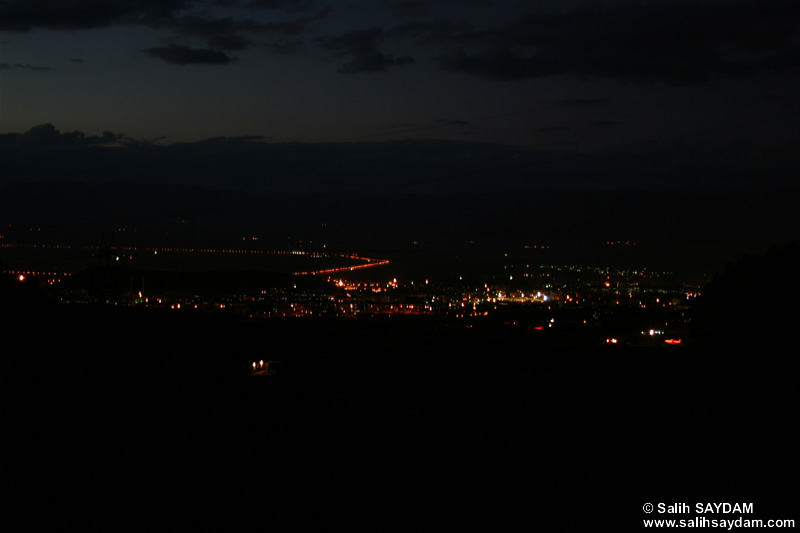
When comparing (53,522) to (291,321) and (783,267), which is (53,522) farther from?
(291,321)

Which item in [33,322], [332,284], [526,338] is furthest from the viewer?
[332,284]

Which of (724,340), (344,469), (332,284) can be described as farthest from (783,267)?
(332,284)

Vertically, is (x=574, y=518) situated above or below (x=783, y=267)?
below

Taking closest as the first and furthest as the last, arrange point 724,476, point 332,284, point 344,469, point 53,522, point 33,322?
point 53,522 < point 724,476 < point 344,469 < point 33,322 < point 332,284

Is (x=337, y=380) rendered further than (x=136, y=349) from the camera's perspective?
Yes

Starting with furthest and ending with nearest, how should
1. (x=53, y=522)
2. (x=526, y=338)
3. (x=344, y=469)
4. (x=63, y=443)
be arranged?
(x=526, y=338) < (x=63, y=443) < (x=344, y=469) < (x=53, y=522)

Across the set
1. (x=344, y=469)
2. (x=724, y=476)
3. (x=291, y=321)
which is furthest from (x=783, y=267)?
(x=291, y=321)

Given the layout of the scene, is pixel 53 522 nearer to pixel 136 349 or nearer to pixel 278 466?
pixel 278 466

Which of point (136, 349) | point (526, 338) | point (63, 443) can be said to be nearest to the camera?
point (63, 443)

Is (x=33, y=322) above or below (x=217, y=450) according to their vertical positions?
above
